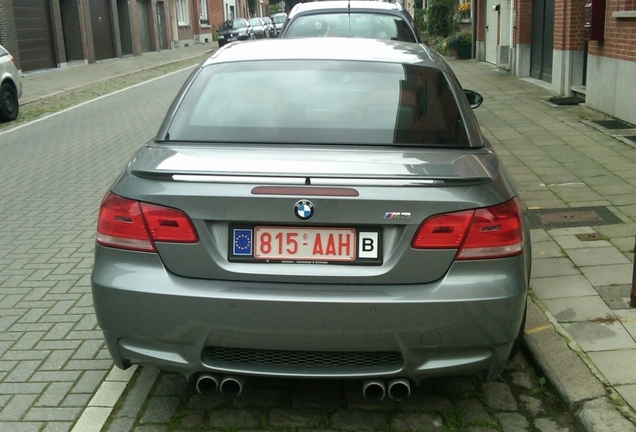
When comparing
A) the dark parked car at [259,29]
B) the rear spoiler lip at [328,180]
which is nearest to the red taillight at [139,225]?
the rear spoiler lip at [328,180]

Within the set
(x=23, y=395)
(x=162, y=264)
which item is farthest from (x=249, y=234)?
(x=23, y=395)

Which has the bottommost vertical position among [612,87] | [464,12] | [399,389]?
[399,389]

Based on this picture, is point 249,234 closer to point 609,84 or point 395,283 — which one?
point 395,283

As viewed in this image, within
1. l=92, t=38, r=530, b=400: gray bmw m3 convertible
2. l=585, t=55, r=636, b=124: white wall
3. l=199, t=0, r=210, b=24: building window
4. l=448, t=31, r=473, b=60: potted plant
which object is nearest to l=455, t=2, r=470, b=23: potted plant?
l=448, t=31, r=473, b=60: potted plant

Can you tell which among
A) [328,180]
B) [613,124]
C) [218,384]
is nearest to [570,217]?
[328,180]

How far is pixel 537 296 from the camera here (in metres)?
5.08

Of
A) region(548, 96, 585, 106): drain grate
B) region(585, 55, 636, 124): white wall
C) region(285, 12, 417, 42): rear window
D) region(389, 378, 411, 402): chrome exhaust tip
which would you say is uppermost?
region(285, 12, 417, 42): rear window

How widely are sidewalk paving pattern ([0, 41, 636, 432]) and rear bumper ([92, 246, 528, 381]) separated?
1.94 feet

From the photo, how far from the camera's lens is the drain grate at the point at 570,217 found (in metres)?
6.65

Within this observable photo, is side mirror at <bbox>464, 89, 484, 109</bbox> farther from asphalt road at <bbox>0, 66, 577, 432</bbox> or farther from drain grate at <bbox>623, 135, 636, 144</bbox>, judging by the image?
drain grate at <bbox>623, 135, 636, 144</bbox>

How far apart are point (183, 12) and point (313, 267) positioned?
5102cm

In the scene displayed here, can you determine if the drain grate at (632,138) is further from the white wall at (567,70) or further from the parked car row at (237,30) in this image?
the parked car row at (237,30)

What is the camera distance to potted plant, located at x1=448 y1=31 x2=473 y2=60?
2521cm

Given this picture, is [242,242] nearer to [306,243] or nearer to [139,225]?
[306,243]
